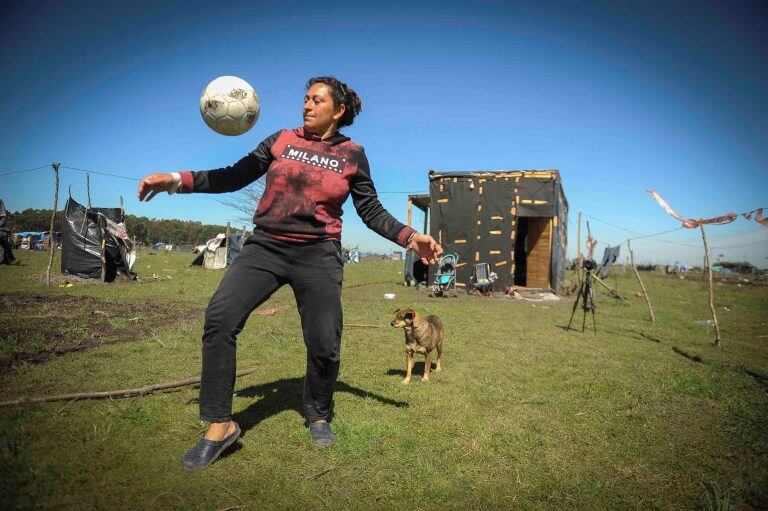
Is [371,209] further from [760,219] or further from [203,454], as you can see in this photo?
[760,219]

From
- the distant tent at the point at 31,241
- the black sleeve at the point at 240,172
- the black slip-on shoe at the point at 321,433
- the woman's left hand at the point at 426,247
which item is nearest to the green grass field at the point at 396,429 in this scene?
the black slip-on shoe at the point at 321,433

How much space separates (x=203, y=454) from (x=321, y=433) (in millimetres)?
809

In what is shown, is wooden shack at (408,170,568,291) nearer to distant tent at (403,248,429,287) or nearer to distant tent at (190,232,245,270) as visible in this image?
distant tent at (403,248,429,287)

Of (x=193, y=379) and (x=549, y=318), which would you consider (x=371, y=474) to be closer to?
(x=193, y=379)

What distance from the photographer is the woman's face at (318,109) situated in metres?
2.90

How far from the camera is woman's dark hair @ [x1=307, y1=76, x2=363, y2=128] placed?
298cm

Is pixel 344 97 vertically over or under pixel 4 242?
over

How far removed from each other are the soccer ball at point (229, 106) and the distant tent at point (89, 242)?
40.9 ft

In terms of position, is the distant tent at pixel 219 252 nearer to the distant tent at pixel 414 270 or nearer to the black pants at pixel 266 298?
A: the distant tent at pixel 414 270

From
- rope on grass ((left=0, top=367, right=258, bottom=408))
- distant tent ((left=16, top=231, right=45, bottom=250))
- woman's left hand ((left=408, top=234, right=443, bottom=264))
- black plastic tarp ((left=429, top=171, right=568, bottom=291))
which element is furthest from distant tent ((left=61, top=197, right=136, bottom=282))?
distant tent ((left=16, top=231, right=45, bottom=250))

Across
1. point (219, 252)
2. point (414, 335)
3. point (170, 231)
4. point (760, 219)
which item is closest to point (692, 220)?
point (760, 219)

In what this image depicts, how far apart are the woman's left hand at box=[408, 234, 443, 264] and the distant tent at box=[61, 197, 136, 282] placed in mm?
13934

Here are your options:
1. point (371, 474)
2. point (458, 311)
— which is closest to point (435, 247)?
point (371, 474)

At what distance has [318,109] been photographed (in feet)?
9.53
